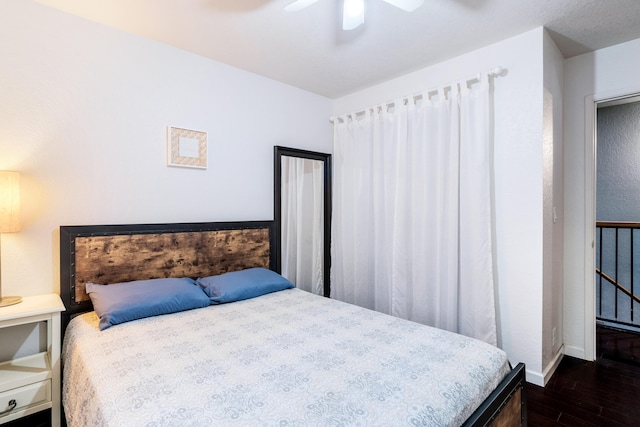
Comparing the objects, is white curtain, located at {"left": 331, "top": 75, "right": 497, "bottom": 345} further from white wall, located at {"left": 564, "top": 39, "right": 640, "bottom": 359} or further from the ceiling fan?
the ceiling fan

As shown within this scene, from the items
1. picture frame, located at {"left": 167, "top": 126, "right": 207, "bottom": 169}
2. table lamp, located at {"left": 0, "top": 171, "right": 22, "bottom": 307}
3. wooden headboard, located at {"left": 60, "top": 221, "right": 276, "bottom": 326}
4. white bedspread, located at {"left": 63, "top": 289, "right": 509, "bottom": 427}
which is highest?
picture frame, located at {"left": 167, "top": 126, "right": 207, "bottom": 169}

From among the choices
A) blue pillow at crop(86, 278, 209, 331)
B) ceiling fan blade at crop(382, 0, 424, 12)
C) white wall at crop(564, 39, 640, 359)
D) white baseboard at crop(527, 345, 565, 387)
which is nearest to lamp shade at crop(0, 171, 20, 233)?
blue pillow at crop(86, 278, 209, 331)

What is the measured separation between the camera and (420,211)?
9.32ft

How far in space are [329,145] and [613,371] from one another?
126 inches

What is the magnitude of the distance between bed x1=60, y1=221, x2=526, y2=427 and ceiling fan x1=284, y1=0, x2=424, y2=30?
1.72 meters

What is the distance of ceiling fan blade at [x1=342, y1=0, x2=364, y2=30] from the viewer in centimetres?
176

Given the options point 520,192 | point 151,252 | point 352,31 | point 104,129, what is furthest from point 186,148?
point 520,192

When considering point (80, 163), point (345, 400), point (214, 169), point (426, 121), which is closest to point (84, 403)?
point (345, 400)

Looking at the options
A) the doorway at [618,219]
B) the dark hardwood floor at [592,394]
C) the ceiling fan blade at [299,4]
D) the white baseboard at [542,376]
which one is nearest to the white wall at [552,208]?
the white baseboard at [542,376]

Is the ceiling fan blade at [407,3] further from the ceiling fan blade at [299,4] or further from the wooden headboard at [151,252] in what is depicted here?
the wooden headboard at [151,252]

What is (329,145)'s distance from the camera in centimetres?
371

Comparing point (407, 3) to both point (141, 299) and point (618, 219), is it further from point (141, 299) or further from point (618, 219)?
point (618, 219)

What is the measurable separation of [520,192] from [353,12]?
170cm

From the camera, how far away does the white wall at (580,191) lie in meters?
2.60
